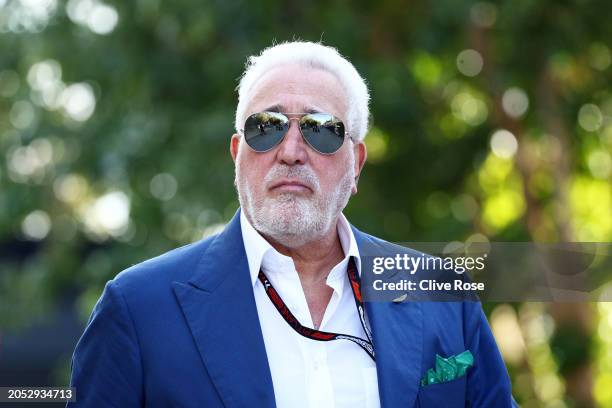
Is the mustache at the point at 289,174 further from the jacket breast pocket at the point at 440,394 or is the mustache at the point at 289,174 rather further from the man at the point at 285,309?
the jacket breast pocket at the point at 440,394

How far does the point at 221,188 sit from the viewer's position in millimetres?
7168

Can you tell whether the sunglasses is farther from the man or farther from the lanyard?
the lanyard

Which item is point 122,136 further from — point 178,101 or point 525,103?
point 525,103

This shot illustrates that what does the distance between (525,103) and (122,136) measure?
338 cm

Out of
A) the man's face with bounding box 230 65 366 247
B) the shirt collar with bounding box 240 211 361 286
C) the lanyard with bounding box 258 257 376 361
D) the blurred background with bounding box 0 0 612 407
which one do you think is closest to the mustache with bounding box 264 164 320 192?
the man's face with bounding box 230 65 366 247

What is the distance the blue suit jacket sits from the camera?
257 cm

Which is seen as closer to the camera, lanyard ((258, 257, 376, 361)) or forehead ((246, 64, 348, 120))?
lanyard ((258, 257, 376, 361))

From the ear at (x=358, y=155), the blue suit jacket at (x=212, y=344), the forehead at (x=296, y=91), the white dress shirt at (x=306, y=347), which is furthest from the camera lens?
the ear at (x=358, y=155)

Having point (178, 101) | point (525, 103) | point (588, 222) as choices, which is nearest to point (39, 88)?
point (178, 101)

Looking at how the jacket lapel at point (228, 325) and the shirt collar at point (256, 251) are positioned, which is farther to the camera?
the shirt collar at point (256, 251)

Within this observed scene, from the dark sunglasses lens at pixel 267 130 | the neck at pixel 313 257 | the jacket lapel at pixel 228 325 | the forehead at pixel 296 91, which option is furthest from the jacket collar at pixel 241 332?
the forehead at pixel 296 91

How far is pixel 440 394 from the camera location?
2783mm

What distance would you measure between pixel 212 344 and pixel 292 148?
644 mm

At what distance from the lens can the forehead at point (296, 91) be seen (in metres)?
2.95
